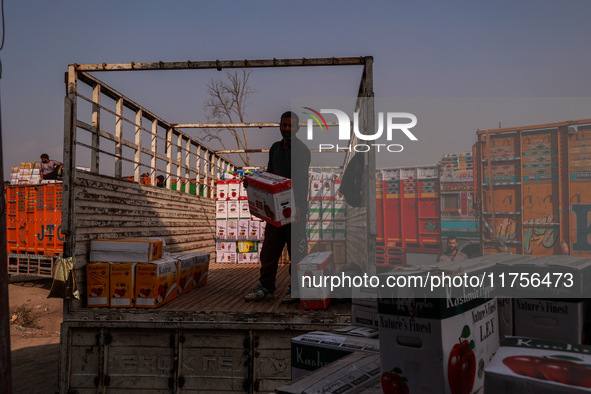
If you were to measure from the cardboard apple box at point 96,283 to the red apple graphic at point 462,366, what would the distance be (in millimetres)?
4349

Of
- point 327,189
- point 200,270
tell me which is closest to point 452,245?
point 327,189

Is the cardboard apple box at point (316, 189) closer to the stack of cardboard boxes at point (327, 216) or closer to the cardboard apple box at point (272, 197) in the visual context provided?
the stack of cardboard boxes at point (327, 216)

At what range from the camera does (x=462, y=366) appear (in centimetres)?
160

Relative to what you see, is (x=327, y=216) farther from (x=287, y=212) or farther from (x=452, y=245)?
(x=287, y=212)

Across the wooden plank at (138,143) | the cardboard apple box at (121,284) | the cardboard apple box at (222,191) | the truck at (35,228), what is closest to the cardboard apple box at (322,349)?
the cardboard apple box at (121,284)

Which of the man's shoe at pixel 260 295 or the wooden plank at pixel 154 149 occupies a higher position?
the wooden plank at pixel 154 149

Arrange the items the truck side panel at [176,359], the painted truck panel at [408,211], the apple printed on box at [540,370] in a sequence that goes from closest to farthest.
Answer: the apple printed on box at [540,370], the truck side panel at [176,359], the painted truck panel at [408,211]

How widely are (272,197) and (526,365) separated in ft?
10.8

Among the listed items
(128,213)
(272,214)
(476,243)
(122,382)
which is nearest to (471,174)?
(476,243)

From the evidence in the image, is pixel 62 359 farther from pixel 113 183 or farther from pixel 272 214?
pixel 272 214

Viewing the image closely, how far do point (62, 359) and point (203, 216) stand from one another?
5.11 metres

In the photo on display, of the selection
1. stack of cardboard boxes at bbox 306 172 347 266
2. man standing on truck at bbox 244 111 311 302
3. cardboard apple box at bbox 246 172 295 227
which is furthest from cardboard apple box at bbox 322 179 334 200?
cardboard apple box at bbox 246 172 295 227

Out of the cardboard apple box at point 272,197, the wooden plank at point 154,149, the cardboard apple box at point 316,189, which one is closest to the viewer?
the cardboard apple box at point 272,197

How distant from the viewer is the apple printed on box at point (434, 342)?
1.52m
